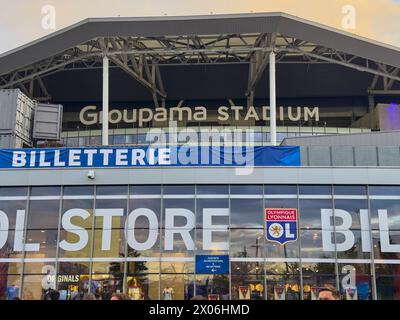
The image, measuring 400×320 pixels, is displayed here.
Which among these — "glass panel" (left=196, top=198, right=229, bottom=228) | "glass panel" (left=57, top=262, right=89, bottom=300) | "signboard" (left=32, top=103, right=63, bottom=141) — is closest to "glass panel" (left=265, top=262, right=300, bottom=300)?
"glass panel" (left=196, top=198, right=229, bottom=228)

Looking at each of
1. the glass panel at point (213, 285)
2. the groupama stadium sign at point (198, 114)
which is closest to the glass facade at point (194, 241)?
the glass panel at point (213, 285)

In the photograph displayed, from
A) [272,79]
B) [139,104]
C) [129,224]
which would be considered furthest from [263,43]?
[129,224]

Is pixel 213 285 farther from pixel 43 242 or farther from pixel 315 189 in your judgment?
pixel 43 242

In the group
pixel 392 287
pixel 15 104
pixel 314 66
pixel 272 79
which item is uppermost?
pixel 314 66

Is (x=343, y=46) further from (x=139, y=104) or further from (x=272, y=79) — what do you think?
(x=139, y=104)

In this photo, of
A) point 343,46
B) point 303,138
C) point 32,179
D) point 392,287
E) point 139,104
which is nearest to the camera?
point 392,287

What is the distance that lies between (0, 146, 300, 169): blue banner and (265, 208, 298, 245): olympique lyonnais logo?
81.1 inches

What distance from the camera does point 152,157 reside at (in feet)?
72.2

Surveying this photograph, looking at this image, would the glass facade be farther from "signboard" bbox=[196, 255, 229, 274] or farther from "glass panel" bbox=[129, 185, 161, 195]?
"signboard" bbox=[196, 255, 229, 274]

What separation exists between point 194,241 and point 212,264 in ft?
3.71


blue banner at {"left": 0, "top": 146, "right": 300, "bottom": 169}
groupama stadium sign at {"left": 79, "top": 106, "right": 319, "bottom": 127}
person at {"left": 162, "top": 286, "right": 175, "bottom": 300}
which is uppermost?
groupama stadium sign at {"left": 79, "top": 106, "right": 319, "bottom": 127}

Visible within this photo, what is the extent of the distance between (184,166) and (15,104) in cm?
1334

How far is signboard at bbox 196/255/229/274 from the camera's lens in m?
20.2

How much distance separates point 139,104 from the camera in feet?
149
